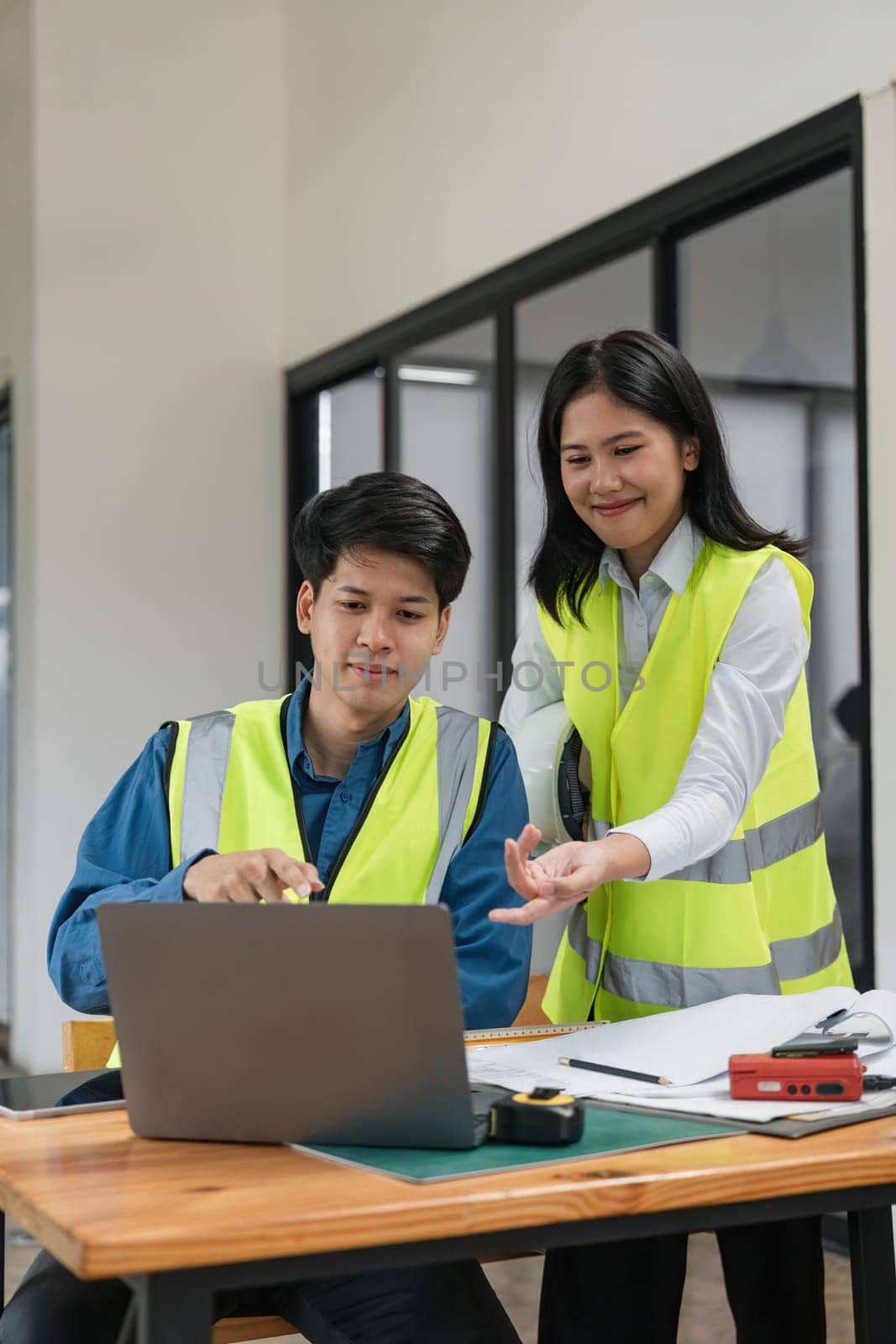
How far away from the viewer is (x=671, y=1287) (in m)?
1.64

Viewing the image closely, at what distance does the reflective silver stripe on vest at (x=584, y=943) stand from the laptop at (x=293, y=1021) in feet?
2.54

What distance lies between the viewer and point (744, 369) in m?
6.34

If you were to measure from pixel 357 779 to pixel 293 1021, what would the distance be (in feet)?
2.22

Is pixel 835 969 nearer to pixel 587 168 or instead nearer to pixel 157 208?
pixel 587 168

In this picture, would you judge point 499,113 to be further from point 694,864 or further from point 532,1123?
point 532,1123

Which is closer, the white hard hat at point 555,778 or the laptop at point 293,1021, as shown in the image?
the laptop at point 293,1021

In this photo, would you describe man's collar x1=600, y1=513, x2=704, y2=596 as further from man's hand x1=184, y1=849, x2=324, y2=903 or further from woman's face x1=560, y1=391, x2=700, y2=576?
man's hand x1=184, y1=849, x2=324, y2=903

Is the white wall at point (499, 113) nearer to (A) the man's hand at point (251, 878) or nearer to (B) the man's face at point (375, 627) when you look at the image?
(B) the man's face at point (375, 627)

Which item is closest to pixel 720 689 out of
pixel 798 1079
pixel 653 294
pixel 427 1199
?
pixel 798 1079

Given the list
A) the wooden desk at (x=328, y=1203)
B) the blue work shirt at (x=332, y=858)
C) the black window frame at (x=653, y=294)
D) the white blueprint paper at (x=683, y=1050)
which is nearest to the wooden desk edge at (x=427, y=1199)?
the wooden desk at (x=328, y=1203)

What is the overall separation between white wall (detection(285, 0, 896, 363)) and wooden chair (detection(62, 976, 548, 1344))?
1.83m

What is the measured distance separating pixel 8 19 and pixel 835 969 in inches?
186

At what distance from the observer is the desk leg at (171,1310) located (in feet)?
2.98

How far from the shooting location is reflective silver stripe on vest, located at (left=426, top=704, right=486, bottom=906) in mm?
1689
